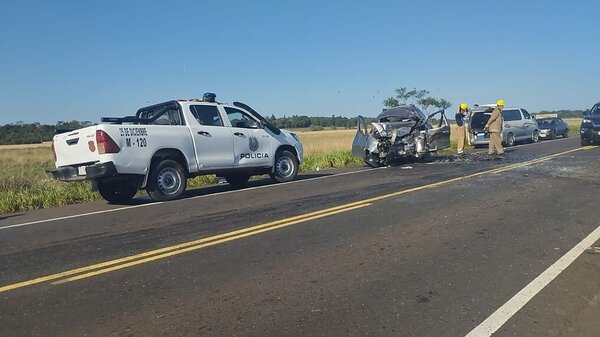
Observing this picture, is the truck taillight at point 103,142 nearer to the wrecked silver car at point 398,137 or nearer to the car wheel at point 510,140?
the wrecked silver car at point 398,137

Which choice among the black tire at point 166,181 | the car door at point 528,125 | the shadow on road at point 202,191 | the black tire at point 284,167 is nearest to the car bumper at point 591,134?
the car door at point 528,125

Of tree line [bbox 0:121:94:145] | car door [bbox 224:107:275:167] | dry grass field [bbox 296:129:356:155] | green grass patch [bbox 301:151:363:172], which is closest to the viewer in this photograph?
car door [bbox 224:107:275:167]

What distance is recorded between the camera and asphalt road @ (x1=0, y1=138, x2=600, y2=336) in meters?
4.02

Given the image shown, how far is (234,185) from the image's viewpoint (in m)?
13.3

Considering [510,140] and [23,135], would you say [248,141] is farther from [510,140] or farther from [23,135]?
[23,135]

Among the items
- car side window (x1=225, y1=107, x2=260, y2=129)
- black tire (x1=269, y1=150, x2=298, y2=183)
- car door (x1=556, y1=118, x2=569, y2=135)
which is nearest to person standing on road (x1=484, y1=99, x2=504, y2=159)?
black tire (x1=269, y1=150, x2=298, y2=183)

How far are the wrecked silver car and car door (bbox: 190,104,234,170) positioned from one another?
6.20m

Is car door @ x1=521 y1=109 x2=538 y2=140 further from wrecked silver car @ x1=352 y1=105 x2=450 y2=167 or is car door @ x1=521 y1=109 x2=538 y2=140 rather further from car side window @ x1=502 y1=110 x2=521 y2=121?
wrecked silver car @ x1=352 y1=105 x2=450 y2=167

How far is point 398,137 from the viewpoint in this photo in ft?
54.7

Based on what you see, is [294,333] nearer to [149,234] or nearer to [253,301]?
[253,301]

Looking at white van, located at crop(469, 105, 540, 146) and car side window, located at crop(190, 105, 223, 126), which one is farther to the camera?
white van, located at crop(469, 105, 540, 146)

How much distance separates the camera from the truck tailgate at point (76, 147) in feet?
31.9

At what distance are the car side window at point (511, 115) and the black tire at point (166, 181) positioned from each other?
814 inches

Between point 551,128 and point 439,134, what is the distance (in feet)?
63.7
